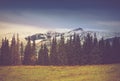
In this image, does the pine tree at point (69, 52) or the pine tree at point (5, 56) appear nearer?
the pine tree at point (69, 52)

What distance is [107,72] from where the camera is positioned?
27594 millimetres

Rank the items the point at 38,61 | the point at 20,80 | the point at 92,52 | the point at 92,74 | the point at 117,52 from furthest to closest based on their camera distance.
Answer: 1. the point at 38,61
2. the point at 117,52
3. the point at 92,52
4. the point at 92,74
5. the point at 20,80

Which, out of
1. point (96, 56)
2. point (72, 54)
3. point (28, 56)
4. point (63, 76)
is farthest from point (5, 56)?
point (63, 76)

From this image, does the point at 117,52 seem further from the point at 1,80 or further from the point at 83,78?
the point at 1,80

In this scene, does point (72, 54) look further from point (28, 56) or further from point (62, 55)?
point (28, 56)

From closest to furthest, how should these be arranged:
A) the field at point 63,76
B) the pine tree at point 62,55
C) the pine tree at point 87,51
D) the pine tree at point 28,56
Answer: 1. the field at point 63,76
2. the pine tree at point 87,51
3. the pine tree at point 62,55
4. the pine tree at point 28,56

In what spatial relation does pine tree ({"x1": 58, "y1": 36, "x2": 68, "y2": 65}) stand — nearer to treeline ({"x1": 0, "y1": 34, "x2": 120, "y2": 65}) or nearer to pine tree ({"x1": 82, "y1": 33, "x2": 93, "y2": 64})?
treeline ({"x1": 0, "y1": 34, "x2": 120, "y2": 65})

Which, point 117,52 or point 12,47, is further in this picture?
point 12,47

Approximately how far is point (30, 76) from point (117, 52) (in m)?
29.3

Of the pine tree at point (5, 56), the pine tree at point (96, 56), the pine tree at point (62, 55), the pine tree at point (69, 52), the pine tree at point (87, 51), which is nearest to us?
the pine tree at point (96, 56)

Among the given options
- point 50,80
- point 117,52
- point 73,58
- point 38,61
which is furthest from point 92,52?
point 50,80

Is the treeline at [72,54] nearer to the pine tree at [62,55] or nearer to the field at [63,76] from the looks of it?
the pine tree at [62,55]

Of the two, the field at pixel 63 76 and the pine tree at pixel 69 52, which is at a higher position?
the pine tree at pixel 69 52

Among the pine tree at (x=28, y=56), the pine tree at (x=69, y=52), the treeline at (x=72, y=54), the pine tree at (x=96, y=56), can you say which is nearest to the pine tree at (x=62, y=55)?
the treeline at (x=72, y=54)
